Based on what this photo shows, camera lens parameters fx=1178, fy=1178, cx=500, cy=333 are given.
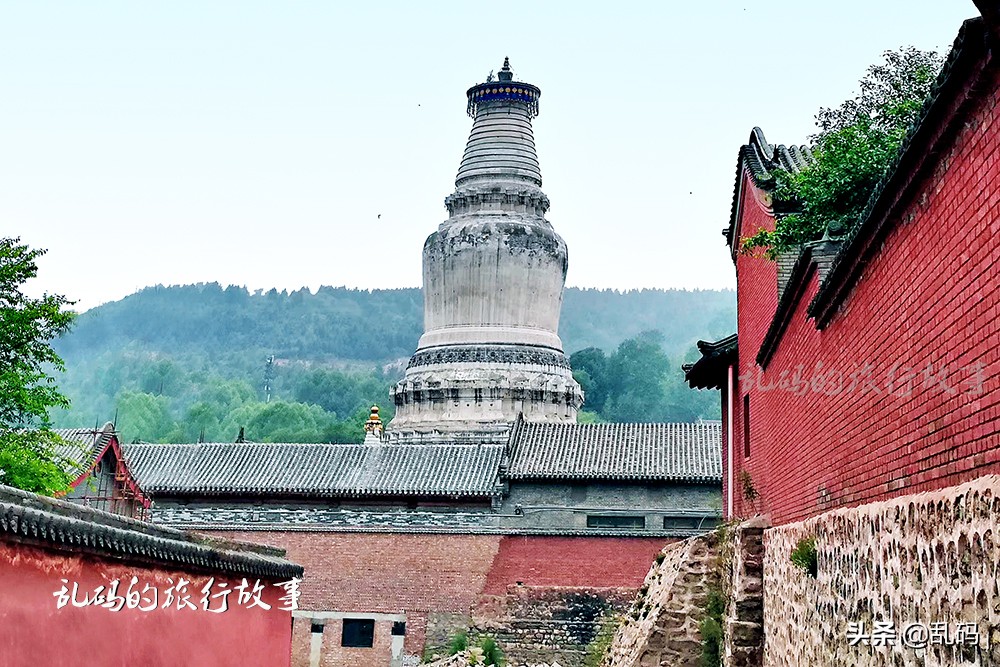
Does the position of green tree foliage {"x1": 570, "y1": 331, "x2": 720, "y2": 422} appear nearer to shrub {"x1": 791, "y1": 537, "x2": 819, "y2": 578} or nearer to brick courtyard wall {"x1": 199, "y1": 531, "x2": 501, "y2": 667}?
brick courtyard wall {"x1": 199, "y1": 531, "x2": 501, "y2": 667}

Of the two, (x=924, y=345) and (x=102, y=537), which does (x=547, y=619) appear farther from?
(x=924, y=345)

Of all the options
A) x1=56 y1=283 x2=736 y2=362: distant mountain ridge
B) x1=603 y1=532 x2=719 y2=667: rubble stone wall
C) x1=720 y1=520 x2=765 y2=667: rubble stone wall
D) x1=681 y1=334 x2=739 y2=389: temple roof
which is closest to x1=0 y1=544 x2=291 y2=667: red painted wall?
x1=603 y1=532 x2=719 y2=667: rubble stone wall

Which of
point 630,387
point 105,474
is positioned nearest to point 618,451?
point 105,474

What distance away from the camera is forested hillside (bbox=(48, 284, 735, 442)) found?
283 feet

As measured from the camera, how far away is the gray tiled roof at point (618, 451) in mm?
29922

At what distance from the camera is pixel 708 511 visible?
29562 mm

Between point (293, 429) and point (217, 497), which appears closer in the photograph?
point (217, 497)

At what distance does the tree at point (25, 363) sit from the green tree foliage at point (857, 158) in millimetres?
11029

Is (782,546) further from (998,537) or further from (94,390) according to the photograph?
(94,390)

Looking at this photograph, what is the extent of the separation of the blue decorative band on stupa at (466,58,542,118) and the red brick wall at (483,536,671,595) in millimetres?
21675

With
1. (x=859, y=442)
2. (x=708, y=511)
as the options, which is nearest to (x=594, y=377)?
(x=708, y=511)

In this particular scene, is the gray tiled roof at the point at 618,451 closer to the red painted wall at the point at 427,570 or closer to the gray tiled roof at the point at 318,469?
the gray tiled roof at the point at 318,469

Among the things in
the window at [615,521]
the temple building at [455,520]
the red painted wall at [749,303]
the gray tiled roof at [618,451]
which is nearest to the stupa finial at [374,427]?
the temple building at [455,520]

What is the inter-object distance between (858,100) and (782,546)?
5.15 m
